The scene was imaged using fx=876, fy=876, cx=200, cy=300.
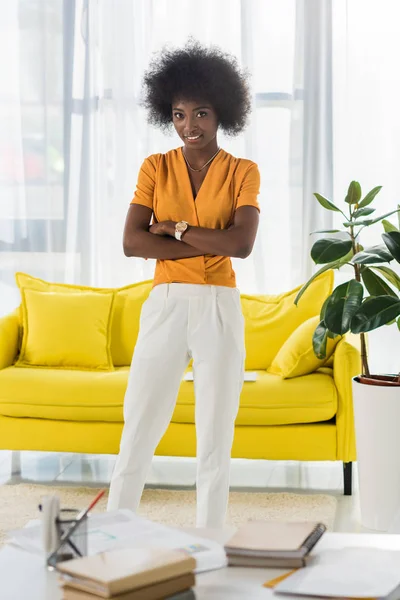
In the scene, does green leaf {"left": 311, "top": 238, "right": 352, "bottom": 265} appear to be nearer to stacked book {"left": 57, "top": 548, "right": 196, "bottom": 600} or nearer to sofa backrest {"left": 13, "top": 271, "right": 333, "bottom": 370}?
sofa backrest {"left": 13, "top": 271, "right": 333, "bottom": 370}

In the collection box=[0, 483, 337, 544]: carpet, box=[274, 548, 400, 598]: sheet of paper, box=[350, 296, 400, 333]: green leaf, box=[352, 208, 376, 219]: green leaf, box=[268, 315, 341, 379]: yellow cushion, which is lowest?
box=[0, 483, 337, 544]: carpet

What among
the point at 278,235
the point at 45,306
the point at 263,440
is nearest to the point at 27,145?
the point at 45,306

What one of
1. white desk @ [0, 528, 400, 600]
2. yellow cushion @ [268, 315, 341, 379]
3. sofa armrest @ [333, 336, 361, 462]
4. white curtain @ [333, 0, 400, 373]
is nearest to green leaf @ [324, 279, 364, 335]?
sofa armrest @ [333, 336, 361, 462]

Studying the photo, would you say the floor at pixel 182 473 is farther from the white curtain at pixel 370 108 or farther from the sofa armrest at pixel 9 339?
the white curtain at pixel 370 108

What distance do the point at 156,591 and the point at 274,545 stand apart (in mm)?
262

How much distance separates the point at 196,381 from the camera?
260 centimetres

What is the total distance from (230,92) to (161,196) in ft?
1.32

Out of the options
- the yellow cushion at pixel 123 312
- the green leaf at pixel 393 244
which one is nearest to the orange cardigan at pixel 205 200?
the green leaf at pixel 393 244

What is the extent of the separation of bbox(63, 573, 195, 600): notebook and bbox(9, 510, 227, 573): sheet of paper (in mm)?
106

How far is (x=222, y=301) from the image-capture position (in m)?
2.59

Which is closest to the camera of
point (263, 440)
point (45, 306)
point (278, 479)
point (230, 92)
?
point (230, 92)

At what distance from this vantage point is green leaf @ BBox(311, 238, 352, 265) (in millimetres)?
3109

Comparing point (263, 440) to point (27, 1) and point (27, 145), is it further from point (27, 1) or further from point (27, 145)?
point (27, 1)

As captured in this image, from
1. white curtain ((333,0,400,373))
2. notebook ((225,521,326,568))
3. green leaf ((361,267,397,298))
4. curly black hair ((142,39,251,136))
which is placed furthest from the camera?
white curtain ((333,0,400,373))
